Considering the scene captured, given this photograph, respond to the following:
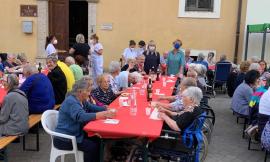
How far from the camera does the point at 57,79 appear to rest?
6488 millimetres

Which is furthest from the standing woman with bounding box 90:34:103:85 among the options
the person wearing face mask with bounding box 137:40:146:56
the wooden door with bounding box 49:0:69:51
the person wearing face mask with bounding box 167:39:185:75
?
the wooden door with bounding box 49:0:69:51

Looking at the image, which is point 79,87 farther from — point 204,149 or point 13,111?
point 204,149

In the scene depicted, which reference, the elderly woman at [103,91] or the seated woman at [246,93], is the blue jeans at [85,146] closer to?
the elderly woman at [103,91]

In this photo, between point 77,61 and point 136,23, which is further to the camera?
point 136,23

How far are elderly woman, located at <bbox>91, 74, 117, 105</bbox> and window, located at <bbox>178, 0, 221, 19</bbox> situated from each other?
7.35m

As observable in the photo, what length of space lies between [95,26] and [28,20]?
2407 millimetres

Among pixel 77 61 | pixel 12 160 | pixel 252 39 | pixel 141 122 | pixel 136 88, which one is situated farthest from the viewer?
pixel 252 39

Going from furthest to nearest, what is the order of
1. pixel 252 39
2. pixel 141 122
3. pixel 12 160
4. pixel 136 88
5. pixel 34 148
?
pixel 252 39 < pixel 136 88 < pixel 34 148 < pixel 12 160 < pixel 141 122

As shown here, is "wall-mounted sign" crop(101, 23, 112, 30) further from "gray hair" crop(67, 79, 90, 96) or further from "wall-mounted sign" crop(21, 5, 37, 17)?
"gray hair" crop(67, 79, 90, 96)

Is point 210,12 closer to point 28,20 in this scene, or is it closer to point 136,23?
point 136,23

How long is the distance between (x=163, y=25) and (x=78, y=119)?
8.91 metres

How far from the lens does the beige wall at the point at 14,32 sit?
1275 centimetres

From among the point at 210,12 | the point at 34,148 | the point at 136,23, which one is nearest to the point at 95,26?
the point at 136,23

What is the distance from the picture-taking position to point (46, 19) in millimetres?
12812
